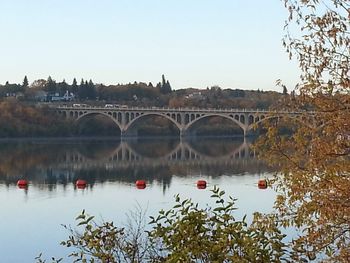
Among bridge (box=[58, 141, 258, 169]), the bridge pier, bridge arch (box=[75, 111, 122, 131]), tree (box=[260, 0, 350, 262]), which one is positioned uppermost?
tree (box=[260, 0, 350, 262])

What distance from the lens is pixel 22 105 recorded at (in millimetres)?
68938

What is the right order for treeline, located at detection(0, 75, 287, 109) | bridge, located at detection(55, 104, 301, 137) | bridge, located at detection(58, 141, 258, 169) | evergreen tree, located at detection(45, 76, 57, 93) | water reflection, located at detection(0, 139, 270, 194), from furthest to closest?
evergreen tree, located at detection(45, 76, 57, 93) < treeline, located at detection(0, 75, 287, 109) < bridge, located at detection(55, 104, 301, 137) < bridge, located at detection(58, 141, 258, 169) < water reflection, located at detection(0, 139, 270, 194)

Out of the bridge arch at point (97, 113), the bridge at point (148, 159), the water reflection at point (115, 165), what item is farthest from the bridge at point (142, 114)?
the bridge at point (148, 159)

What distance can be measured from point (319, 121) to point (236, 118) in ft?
193

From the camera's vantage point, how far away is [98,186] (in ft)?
90.5

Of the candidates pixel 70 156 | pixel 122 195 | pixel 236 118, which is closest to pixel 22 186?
pixel 122 195

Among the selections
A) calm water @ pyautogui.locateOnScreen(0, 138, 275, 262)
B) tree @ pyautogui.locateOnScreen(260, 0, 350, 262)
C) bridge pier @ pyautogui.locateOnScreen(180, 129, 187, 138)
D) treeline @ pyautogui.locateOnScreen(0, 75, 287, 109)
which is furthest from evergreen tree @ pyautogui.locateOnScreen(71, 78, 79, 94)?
tree @ pyautogui.locateOnScreen(260, 0, 350, 262)

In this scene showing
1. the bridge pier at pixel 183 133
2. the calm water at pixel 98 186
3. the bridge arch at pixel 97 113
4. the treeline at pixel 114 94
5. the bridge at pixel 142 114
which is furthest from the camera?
the treeline at pixel 114 94

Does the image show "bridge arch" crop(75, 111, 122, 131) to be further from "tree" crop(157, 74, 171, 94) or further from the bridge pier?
"tree" crop(157, 74, 171, 94)

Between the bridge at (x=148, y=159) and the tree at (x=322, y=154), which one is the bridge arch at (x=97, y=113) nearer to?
the bridge at (x=148, y=159)

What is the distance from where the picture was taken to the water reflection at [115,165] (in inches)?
1214

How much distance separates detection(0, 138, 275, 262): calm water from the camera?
57.1 ft

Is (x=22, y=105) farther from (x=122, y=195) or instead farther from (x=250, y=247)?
(x=250, y=247)

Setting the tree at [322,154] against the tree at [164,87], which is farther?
the tree at [164,87]
